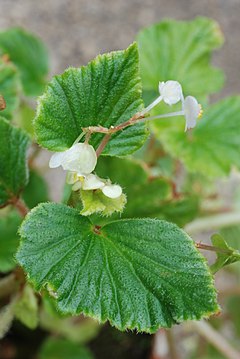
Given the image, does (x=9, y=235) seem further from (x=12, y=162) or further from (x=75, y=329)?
(x=75, y=329)

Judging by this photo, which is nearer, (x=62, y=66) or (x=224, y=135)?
(x=224, y=135)

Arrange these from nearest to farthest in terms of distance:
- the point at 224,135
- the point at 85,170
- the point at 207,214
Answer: the point at 85,170, the point at 224,135, the point at 207,214

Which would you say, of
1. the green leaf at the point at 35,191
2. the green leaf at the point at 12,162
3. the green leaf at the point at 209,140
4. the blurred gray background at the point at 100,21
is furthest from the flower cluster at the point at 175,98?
the blurred gray background at the point at 100,21

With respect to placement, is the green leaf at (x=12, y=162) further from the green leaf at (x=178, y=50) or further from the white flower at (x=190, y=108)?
the green leaf at (x=178, y=50)

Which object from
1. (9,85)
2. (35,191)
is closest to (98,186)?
(9,85)

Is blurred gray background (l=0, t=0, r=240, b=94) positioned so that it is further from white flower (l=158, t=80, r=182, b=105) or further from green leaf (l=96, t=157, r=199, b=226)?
white flower (l=158, t=80, r=182, b=105)

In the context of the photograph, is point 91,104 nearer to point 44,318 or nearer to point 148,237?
point 148,237

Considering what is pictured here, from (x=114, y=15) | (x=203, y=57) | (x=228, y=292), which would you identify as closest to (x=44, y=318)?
(x=228, y=292)

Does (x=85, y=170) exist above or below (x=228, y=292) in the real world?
above
